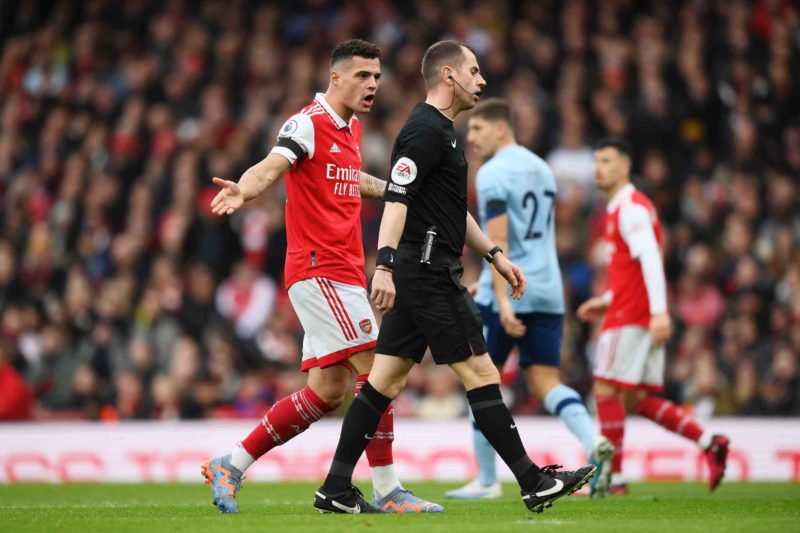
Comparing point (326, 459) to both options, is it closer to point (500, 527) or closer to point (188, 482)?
point (188, 482)

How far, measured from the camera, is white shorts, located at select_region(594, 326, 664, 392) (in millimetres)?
9727

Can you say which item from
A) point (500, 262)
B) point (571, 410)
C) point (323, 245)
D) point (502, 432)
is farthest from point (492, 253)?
point (571, 410)

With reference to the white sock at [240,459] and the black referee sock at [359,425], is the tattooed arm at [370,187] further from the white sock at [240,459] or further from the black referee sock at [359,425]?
the white sock at [240,459]

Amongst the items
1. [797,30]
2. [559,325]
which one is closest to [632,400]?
[559,325]

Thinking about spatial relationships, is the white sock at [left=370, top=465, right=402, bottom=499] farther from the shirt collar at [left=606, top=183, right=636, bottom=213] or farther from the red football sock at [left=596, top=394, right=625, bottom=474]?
the shirt collar at [left=606, top=183, right=636, bottom=213]

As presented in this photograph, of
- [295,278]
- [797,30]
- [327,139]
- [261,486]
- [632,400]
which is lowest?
[261,486]

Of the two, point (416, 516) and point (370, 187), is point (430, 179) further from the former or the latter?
point (416, 516)

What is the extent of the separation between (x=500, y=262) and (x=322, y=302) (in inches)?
40.3

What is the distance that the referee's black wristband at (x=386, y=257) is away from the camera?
6521 millimetres

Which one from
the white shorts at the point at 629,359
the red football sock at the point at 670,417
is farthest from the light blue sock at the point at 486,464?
the red football sock at the point at 670,417

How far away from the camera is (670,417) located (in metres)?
9.89

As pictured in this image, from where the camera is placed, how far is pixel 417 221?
6883 millimetres

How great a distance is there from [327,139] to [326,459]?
19.5 feet

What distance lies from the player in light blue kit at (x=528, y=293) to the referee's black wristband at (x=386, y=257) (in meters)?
2.64
